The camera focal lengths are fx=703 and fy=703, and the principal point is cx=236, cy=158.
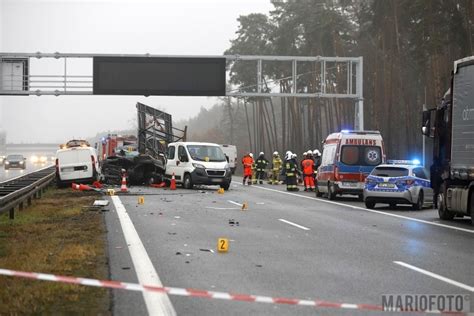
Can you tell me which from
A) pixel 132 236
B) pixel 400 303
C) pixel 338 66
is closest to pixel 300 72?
pixel 338 66

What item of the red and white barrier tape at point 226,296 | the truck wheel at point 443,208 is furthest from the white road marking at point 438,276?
the truck wheel at point 443,208

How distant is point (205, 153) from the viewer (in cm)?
3130

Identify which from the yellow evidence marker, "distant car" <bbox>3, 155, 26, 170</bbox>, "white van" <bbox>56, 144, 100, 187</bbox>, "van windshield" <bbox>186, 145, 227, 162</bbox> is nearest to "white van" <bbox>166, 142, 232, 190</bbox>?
"van windshield" <bbox>186, 145, 227, 162</bbox>

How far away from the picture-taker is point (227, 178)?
30.7m

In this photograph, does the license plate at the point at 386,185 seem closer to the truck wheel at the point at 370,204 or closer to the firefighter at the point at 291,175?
the truck wheel at the point at 370,204

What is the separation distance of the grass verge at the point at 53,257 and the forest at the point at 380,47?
20.2 metres

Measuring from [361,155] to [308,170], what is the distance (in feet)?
20.6

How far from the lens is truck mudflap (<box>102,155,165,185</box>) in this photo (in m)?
33.1

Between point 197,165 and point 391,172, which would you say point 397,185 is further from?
point 197,165

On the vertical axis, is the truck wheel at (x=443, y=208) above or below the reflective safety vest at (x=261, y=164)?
below

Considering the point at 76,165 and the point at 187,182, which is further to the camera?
→ the point at 187,182

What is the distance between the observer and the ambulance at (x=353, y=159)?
24656 millimetres

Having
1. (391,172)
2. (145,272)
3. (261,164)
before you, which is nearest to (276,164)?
(261,164)

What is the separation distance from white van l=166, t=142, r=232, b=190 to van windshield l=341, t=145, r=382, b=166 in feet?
24.1
